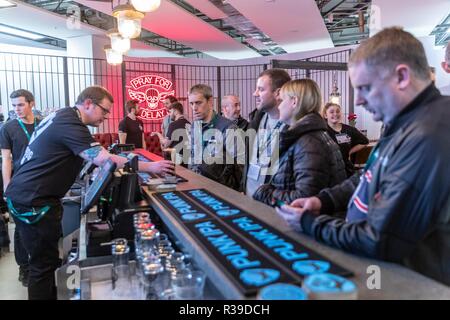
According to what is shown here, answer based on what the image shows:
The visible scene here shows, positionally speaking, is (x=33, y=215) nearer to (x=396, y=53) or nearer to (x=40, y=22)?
(x=396, y=53)

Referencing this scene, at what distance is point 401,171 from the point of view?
1032 millimetres

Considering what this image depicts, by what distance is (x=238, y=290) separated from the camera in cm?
97

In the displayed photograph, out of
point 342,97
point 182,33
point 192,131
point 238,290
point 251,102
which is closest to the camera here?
point 238,290

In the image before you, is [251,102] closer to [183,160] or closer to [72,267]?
[183,160]

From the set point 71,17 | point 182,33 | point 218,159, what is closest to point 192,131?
point 218,159

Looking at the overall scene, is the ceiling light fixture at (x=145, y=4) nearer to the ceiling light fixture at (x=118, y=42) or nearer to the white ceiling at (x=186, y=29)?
the ceiling light fixture at (x=118, y=42)

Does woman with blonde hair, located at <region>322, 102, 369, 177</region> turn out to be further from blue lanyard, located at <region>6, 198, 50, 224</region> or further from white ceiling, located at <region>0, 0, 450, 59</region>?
blue lanyard, located at <region>6, 198, 50, 224</region>

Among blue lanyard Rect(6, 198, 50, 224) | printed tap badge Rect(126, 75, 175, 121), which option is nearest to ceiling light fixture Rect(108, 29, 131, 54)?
blue lanyard Rect(6, 198, 50, 224)

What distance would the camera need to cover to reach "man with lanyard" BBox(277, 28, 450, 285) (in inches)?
39.6

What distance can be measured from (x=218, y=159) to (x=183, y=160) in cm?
88

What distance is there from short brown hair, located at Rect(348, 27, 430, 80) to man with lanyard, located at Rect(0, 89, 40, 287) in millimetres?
3324

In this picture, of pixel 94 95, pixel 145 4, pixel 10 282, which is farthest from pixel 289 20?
pixel 10 282

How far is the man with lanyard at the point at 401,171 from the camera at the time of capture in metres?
1.01

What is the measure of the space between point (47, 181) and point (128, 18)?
230 cm
